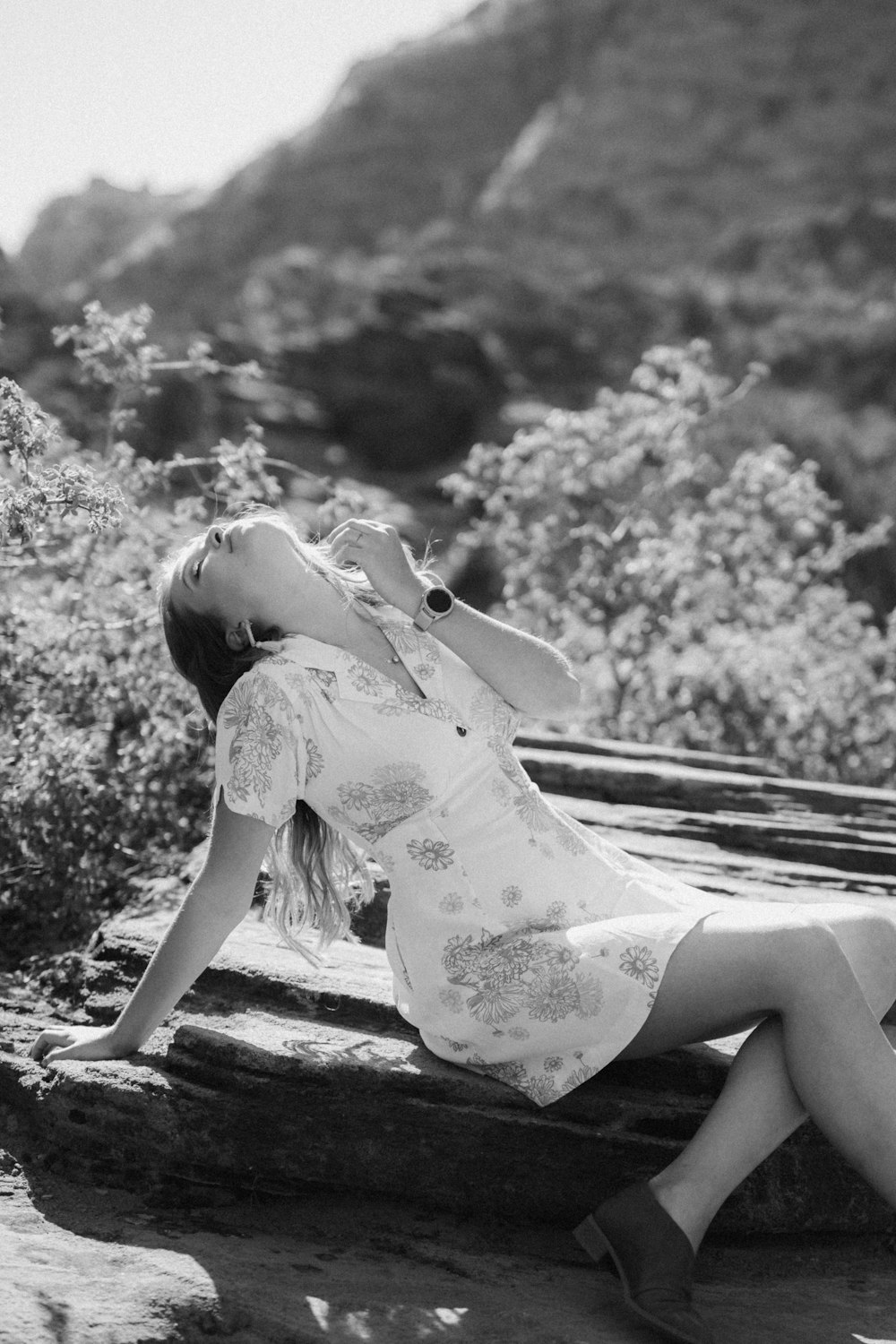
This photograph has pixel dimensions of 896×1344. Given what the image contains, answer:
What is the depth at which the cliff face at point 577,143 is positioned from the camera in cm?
5288

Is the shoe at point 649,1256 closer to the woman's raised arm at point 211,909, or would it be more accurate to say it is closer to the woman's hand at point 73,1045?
the woman's raised arm at point 211,909

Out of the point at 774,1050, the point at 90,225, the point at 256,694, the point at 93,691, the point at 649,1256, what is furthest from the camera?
the point at 90,225

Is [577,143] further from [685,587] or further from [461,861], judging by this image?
[461,861]

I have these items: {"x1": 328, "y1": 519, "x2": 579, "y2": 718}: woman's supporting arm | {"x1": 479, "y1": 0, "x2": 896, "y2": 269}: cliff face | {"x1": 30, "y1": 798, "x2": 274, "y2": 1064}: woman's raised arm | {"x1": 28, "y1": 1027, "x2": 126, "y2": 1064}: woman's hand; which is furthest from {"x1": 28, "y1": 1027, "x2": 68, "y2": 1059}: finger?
{"x1": 479, "y1": 0, "x2": 896, "y2": 269}: cliff face

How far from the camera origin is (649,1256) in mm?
2176

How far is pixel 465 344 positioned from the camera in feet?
86.4

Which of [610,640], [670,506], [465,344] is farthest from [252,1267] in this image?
[465,344]

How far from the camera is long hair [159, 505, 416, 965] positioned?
255 centimetres

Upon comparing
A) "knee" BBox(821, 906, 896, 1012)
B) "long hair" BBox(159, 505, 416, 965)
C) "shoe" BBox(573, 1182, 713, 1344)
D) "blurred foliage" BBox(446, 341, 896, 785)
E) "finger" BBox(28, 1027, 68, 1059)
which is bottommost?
"blurred foliage" BBox(446, 341, 896, 785)

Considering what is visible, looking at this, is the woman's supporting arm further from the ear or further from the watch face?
the ear

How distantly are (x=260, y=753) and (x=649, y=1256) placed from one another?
1.13 m

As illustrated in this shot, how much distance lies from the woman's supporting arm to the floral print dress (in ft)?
0.27

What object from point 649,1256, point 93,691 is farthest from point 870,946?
point 93,691

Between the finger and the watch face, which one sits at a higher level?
the watch face
